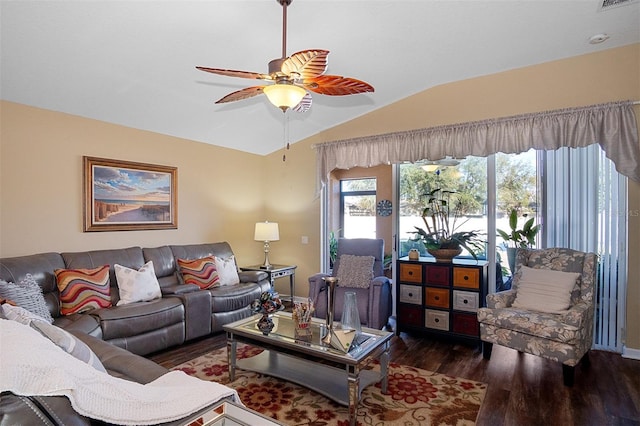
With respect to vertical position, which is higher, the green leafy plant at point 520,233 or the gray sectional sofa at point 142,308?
the green leafy plant at point 520,233

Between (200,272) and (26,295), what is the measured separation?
1.70 m

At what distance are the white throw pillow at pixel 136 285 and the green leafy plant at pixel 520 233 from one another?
3.85 meters

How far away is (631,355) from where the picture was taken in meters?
3.38

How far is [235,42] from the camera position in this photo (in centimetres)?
302

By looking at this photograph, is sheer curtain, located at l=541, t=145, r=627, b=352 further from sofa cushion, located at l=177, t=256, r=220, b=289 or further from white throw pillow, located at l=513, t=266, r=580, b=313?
sofa cushion, located at l=177, t=256, r=220, b=289

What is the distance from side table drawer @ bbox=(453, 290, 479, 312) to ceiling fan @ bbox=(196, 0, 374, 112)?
252 centimetres

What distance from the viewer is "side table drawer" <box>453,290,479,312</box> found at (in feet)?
12.3

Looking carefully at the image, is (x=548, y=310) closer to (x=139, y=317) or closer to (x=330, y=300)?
(x=330, y=300)

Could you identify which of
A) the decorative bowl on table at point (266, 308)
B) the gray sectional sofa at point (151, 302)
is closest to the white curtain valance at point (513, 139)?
the gray sectional sofa at point (151, 302)

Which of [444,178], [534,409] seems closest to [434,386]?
[534,409]

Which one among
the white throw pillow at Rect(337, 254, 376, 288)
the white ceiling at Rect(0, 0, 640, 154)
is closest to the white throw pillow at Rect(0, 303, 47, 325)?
the white ceiling at Rect(0, 0, 640, 154)

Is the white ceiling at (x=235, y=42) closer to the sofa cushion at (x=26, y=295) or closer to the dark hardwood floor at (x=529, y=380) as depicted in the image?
the sofa cushion at (x=26, y=295)

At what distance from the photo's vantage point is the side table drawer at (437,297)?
391 cm

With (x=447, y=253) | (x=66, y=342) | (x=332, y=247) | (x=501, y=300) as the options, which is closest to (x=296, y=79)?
(x=66, y=342)
